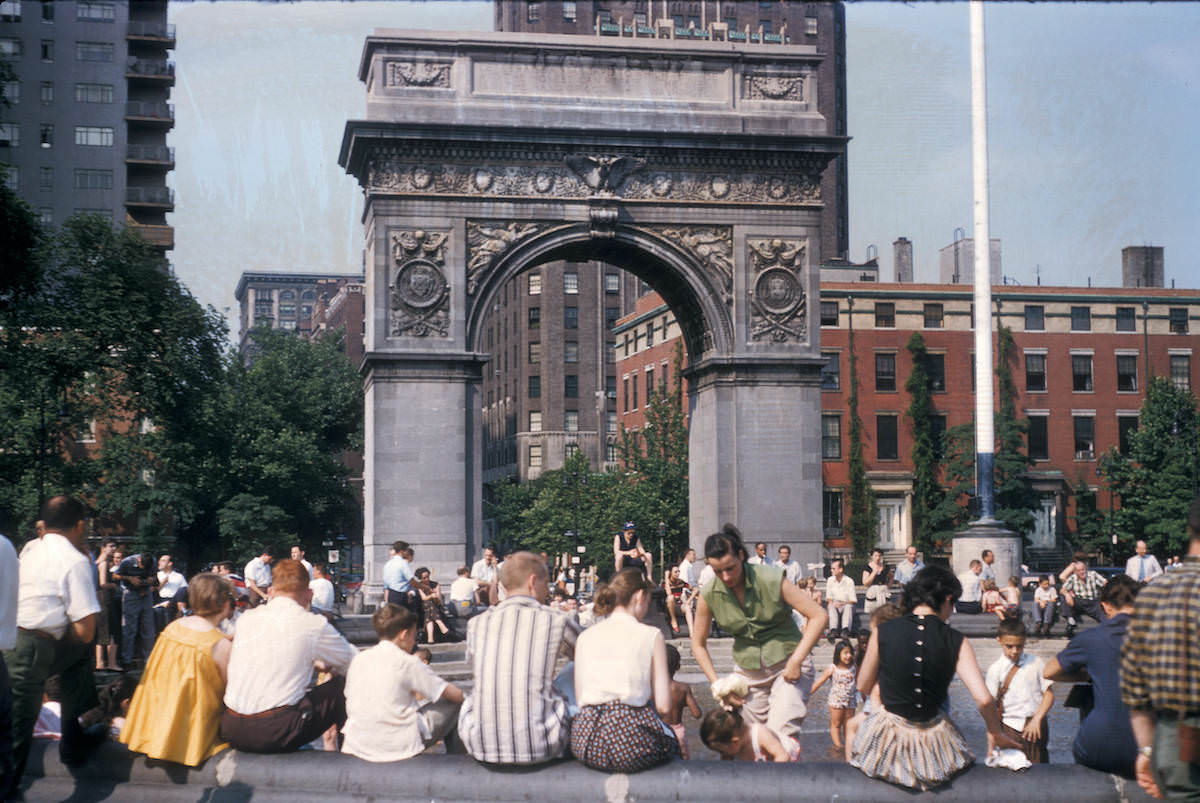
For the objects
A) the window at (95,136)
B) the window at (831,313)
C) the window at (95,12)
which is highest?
the window at (95,12)

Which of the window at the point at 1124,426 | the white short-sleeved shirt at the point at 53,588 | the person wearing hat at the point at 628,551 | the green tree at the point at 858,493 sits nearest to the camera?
the white short-sleeved shirt at the point at 53,588

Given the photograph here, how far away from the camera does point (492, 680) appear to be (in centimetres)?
921

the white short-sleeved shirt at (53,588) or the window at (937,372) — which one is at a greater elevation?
the window at (937,372)

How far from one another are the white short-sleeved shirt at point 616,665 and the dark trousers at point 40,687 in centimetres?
365

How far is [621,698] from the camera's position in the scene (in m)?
9.27

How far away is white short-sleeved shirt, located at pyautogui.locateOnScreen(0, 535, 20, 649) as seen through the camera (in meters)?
9.31

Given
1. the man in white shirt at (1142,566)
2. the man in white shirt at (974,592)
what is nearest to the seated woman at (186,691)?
the man in white shirt at (1142,566)

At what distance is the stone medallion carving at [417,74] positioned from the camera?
3341cm

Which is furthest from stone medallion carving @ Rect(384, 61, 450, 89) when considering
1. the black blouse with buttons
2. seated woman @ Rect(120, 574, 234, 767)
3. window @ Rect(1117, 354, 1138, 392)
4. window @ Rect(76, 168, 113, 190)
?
window @ Rect(76, 168, 113, 190)

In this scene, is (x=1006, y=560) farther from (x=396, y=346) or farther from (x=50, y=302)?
(x=50, y=302)

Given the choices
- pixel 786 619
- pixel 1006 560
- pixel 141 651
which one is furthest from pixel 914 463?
pixel 786 619

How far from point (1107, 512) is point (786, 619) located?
212ft

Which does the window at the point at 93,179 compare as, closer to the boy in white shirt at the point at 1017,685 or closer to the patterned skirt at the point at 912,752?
the boy in white shirt at the point at 1017,685

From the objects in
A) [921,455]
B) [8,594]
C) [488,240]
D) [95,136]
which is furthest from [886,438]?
[8,594]
